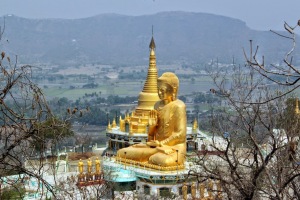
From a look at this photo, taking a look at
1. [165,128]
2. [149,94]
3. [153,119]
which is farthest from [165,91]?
[149,94]

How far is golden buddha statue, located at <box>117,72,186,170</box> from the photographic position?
18.2 meters

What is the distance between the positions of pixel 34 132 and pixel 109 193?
11.3 meters

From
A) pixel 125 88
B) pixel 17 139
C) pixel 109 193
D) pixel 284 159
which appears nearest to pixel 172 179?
pixel 109 193

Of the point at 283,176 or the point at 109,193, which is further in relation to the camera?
the point at 109,193

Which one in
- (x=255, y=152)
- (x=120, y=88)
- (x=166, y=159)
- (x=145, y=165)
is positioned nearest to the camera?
(x=255, y=152)

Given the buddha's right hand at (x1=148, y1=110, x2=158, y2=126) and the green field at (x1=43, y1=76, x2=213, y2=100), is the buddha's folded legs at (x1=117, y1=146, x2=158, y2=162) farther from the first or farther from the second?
the green field at (x1=43, y1=76, x2=213, y2=100)

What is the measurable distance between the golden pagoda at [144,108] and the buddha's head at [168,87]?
14.6ft

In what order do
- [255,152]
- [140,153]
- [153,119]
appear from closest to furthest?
[255,152]
[140,153]
[153,119]

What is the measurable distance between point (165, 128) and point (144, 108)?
197 inches

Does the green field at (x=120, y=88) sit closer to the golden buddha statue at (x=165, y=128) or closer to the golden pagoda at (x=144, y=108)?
the golden pagoda at (x=144, y=108)

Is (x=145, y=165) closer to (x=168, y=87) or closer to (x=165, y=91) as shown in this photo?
(x=165, y=91)

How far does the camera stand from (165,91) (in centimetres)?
1862

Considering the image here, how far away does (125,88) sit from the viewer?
160 meters

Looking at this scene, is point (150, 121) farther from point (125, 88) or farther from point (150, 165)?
point (125, 88)
